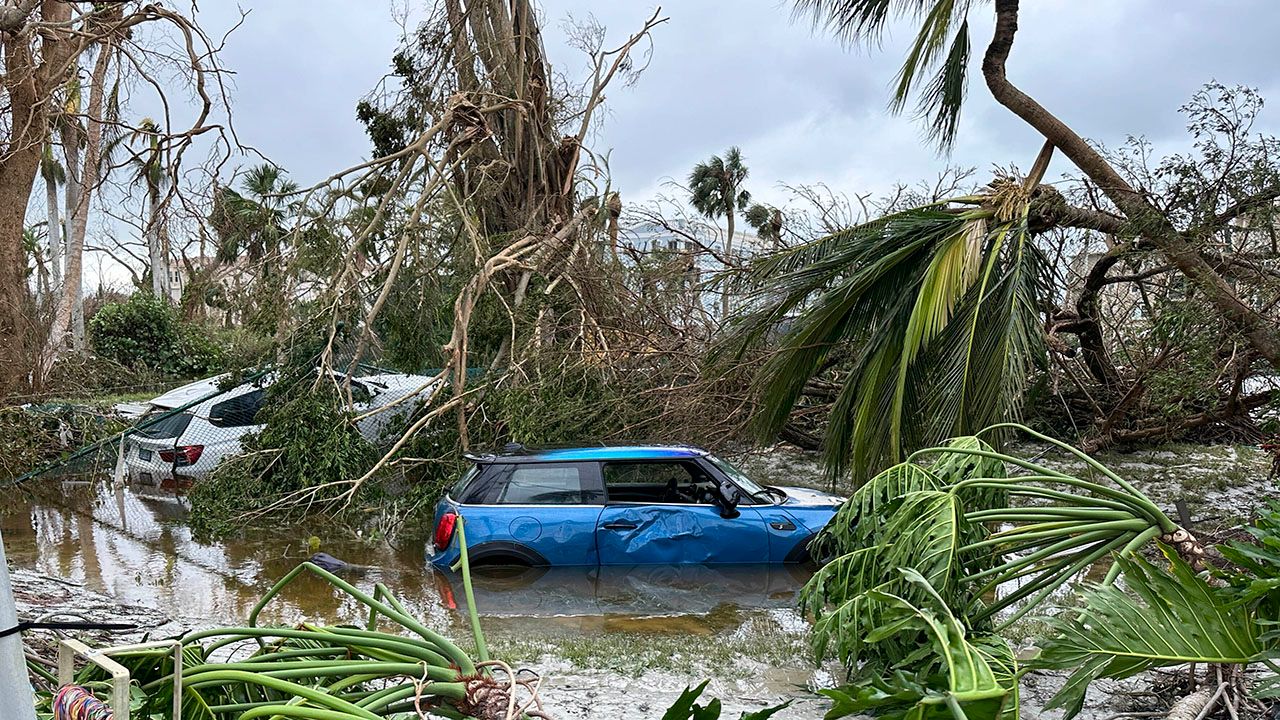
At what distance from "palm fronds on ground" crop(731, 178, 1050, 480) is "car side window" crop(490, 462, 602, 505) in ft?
6.20

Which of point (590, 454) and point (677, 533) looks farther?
point (590, 454)

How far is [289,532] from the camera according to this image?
436 inches

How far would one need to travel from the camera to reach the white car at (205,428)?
12.7 metres

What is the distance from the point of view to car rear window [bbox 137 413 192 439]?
12922mm

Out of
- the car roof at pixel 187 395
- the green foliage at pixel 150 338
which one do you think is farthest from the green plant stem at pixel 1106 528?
the green foliage at pixel 150 338

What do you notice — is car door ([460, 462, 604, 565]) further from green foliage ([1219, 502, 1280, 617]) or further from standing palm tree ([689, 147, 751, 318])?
standing palm tree ([689, 147, 751, 318])

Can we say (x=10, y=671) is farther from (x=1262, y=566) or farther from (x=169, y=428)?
(x=169, y=428)

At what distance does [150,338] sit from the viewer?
27.5m

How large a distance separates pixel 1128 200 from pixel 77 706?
9.25 m

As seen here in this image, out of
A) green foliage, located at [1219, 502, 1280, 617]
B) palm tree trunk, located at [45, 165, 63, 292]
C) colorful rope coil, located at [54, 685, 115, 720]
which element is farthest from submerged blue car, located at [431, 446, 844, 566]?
palm tree trunk, located at [45, 165, 63, 292]

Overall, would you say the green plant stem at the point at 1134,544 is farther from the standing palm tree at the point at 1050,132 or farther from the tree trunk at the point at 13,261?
the tree trunk at the point at 13,261

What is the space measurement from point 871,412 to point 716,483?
1.55 m

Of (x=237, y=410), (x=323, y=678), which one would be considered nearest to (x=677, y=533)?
(x=323, y=678)

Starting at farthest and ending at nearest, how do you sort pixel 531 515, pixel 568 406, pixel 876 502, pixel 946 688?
pixel 568 406
pixel 531 515
pixel 876 502
pixel 946 688
